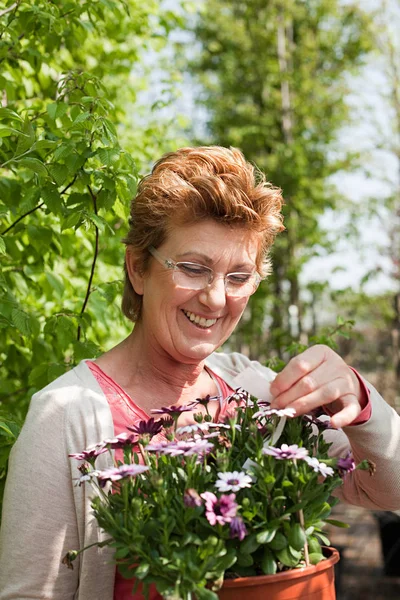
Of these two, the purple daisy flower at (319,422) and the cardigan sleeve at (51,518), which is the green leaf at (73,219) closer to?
the cardigan sleeve at (51,518)

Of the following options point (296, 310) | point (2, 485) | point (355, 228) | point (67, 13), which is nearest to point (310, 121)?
point (355, 228)

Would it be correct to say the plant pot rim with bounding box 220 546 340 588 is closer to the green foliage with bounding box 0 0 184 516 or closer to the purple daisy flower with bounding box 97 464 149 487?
the purple daisy flower with bounding box 97 464 149 487

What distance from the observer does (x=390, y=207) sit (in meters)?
7.84

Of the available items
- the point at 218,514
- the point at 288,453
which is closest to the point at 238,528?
the point at 218,514

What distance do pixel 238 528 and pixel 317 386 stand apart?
351mm

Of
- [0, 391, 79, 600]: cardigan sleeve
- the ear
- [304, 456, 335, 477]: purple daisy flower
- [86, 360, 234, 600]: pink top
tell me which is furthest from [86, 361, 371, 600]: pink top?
[304, 456, 335, 477]: purple daisy flower

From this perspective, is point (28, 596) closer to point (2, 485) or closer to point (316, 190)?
point (2, 485)

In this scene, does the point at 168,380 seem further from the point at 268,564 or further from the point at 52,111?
the point at 52,111

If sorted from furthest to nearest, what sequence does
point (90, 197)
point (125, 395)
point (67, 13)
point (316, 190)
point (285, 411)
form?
point (316, 190), point (67, 13), point (90, 197), point (125, 395), point (285, 411)

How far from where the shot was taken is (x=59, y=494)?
4.77ft

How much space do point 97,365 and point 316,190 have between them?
7.08 metres

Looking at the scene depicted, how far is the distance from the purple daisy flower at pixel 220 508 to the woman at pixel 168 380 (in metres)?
0.27

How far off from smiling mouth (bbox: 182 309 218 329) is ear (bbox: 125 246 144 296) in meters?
0.20

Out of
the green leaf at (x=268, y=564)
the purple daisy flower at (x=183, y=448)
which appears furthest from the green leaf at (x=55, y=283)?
the green leaf at (x=268, y=564)
